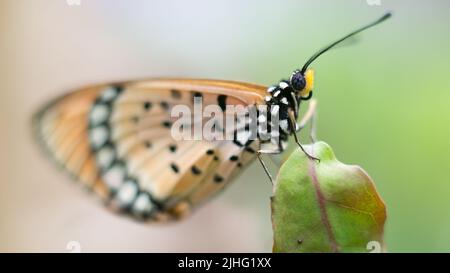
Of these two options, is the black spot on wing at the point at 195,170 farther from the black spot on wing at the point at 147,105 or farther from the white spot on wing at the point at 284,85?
the white spot on wing at the point at 284,85

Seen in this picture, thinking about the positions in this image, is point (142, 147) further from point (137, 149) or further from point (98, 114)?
point (98, 114)

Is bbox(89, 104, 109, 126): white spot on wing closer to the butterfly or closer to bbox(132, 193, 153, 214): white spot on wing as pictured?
the butterfly

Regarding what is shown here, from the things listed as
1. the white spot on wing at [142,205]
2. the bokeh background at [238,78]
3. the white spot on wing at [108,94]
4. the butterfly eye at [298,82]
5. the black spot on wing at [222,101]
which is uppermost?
the bokeh background at [238,78]

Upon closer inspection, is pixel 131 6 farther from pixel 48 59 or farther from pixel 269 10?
pixel 269 10

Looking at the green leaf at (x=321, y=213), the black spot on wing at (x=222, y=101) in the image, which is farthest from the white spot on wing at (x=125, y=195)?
the green leaf at (x=321, y=213)

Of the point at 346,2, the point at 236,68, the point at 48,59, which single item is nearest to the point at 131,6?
the point at 48,59

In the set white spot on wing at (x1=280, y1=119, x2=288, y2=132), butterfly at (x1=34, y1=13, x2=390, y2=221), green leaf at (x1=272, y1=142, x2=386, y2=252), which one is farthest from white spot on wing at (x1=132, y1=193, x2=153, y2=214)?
green leaf at (x1=272, y1=142, x2=386, y2=252)

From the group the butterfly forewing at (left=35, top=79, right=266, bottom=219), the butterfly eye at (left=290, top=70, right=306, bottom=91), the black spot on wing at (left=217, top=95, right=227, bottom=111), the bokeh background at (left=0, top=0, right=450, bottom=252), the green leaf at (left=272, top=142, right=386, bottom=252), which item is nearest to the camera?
the green leaf at (left=272, top=142, right=386, bottom=252)

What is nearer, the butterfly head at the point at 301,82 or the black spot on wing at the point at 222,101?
the butterfly head at the point at 301,82

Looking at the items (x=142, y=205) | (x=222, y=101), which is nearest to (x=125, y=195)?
(x=142, y=205)
